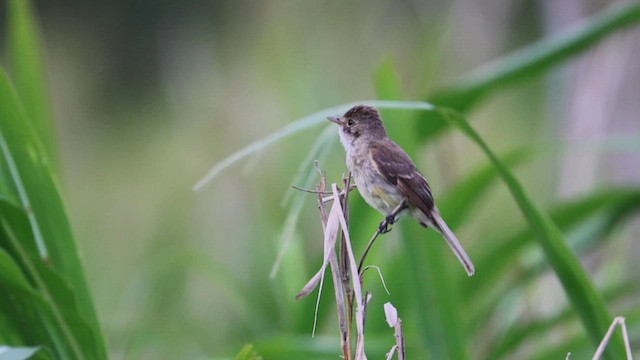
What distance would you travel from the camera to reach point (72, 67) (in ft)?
19.0

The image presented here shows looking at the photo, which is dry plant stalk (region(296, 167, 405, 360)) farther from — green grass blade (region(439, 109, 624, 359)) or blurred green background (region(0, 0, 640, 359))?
green grass blade (region(439, 109, 624, 359))

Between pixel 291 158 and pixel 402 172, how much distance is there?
5.30 ft

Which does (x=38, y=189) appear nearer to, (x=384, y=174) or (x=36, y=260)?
(x=36, y=260)

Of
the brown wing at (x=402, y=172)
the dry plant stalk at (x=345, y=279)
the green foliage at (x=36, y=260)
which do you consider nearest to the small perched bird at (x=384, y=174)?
the brown wing at (x=402, y=172)

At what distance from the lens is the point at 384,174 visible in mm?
2066

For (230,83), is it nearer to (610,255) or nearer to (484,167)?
(610,255)

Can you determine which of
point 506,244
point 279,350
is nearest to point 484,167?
point 506,244

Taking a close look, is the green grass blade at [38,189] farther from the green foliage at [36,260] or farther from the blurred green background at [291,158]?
→ the blurred green background at [291,158]

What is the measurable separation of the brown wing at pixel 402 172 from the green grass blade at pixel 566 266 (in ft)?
0.39

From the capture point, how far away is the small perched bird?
1.91m

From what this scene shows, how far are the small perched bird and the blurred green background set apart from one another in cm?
7

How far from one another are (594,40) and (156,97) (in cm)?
376

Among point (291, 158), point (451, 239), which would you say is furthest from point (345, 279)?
point (291, 158)

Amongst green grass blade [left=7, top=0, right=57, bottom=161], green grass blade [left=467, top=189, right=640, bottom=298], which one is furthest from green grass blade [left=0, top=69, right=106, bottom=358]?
green grass blade [left=467, top=189, right=640, bottom=298]
